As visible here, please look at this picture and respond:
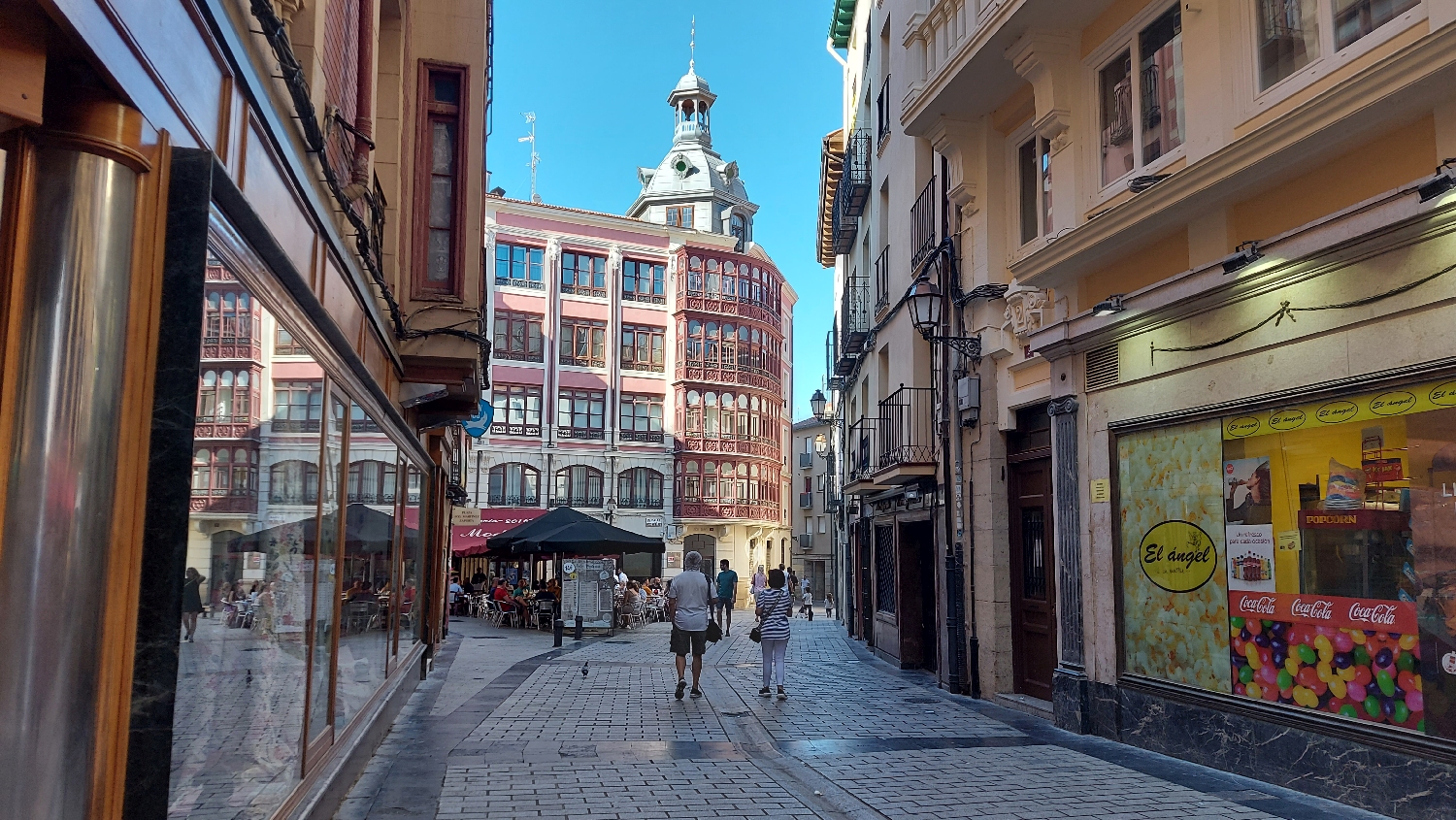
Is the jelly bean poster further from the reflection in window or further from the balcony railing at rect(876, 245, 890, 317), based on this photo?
the balcony railing at rect(876, 245, 890, 317)

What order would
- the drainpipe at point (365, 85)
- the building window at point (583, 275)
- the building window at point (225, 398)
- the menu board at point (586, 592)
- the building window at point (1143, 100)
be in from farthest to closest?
the building window at point (583, 275) < the menu board at point (586, 592) < the building window at point (1143, 100) < the drainpipe at point (365, 85) < the building window at point (225, 398)

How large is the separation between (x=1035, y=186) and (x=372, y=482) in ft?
28.6

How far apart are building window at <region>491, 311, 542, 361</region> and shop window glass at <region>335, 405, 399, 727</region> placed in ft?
127

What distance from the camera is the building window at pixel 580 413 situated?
49.7 m

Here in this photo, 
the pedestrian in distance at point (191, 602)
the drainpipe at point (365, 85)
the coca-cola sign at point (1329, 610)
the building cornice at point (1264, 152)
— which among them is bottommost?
the coca-cola sign at point (1329, 610)

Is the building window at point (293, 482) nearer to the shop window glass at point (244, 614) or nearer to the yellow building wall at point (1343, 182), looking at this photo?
the shop window glass at point (244, 614)

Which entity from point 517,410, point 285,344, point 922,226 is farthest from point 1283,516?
point 517,410

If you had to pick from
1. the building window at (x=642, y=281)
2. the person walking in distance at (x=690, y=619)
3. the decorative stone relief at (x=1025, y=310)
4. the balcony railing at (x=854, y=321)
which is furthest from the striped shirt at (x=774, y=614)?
the building window at (x=642, y=281)

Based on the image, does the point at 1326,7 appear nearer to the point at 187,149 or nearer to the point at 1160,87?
the point at 1160,87

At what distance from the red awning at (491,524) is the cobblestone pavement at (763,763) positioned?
31.6 meters

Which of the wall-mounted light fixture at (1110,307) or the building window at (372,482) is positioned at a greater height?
the wall-mounted light fixture at (1110,307)

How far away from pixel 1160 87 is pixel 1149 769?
603 centimetres

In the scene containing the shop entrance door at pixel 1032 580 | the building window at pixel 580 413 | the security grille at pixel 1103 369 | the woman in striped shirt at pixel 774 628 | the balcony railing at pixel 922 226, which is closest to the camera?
the security grille at pixel 1103 369

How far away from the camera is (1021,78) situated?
1275cm
